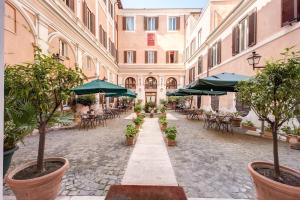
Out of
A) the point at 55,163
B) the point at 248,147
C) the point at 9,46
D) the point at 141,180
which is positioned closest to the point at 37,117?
the point at 55,163

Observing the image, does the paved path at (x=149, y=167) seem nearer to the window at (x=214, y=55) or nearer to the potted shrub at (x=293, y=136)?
the potted shrub at (x=293, y=136)

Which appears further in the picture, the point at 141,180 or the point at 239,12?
the point at 239,12

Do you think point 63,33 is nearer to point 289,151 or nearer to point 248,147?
point 248,147

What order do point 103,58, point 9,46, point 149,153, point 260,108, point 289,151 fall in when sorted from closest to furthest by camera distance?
point 260,108, point 149,153, point 289,151, point 9,46, point 103,58

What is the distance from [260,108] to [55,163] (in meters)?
3.24

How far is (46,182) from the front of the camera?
256cm

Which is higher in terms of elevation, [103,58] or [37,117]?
[103,58]

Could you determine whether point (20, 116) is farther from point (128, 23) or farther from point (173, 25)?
point (173, 25)

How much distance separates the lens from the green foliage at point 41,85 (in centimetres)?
262

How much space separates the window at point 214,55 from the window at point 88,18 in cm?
994

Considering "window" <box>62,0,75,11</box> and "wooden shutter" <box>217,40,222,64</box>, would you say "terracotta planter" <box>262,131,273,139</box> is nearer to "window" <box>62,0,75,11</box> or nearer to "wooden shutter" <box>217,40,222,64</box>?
"wooden shutter" <box>217,40,222,64</box>

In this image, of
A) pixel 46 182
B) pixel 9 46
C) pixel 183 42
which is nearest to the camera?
pixel 46 182

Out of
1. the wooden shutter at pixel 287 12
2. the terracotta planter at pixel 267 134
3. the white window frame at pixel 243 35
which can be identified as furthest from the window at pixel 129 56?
the terracotta planter at pixel 267 134

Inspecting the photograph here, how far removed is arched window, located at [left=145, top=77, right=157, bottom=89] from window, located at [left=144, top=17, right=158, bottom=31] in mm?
6915
